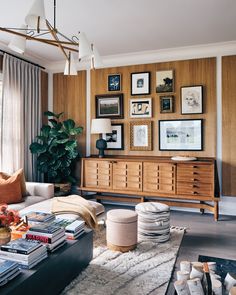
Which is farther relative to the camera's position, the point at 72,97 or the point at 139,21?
the point at 72,97

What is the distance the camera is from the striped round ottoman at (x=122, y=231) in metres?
2.64

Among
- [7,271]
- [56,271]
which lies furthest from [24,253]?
[56,271]

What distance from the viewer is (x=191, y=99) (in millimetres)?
4238

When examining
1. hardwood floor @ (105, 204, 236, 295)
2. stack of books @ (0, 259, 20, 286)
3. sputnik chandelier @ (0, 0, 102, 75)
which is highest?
sputnik chandelier @ (0, 0, 102, 75)

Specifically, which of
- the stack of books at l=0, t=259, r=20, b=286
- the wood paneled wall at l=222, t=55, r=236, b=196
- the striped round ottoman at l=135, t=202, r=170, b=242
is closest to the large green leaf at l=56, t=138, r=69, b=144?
the striped round ottoman at l=135, t=202, r=170, b=242

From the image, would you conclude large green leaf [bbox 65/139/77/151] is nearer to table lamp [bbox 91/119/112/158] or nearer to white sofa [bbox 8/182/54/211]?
table lamp [bbox 91/119/112/158]

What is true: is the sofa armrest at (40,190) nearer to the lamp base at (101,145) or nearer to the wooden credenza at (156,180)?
the wooden credenza at (156,180)

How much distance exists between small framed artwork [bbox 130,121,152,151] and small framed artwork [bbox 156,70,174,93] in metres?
0.60

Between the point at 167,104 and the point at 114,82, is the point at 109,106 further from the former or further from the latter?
the point at 167,104

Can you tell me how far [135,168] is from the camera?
412cm

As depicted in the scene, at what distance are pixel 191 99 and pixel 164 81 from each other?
1.79 feet

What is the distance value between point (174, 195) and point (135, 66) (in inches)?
89.8

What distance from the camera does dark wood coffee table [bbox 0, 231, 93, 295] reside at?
158 centimetres

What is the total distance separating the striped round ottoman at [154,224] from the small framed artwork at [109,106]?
211 centimetres
